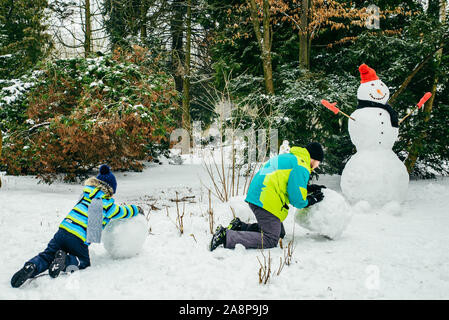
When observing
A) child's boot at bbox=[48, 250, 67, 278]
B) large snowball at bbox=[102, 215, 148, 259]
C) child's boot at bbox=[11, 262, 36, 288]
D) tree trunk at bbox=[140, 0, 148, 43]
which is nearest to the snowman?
large snowball at bbox=[102, 215, 148, 259]

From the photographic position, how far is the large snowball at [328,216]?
3.65 meters

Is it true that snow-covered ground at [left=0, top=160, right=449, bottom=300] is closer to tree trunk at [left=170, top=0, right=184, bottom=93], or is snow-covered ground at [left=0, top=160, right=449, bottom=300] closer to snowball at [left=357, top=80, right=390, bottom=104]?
snowball at [left=357, top=80, right=390, bottom=104]

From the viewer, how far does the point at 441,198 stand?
5699 mm

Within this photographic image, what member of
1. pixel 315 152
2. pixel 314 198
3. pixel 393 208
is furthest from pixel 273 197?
pixel 393 208

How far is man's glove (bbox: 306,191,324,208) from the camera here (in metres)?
3.64

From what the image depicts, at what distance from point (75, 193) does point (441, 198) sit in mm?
7119

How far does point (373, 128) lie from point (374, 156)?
1.41 feet

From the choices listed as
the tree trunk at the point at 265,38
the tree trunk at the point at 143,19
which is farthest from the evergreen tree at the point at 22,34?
the tree trunk at the point at 265,38

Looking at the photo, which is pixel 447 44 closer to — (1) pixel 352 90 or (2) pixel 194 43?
(1) pixel 352 90

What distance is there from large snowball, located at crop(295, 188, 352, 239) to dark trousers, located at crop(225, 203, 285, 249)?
0.46 m

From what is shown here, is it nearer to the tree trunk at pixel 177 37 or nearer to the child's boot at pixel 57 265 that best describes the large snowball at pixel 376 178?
the child's boot at pixel 57 265

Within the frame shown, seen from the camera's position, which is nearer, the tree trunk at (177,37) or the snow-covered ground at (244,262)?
the snow-covered ground at (244,262)

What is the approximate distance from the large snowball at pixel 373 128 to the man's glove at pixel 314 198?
201cm
